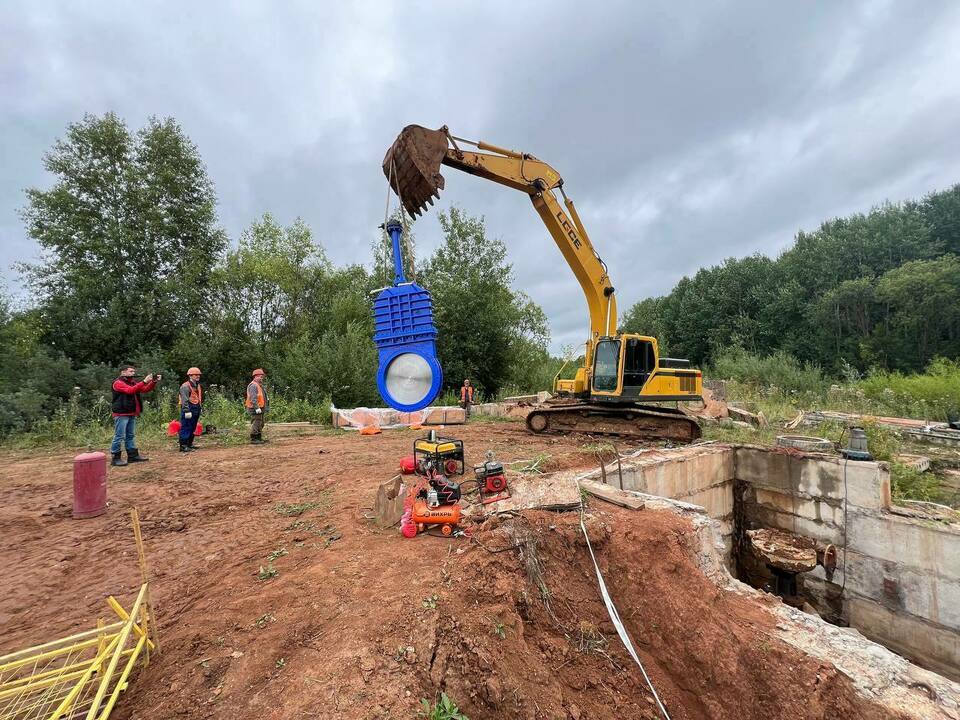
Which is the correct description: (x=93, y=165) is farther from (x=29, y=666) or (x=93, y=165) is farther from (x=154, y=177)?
(x=29, y=666)

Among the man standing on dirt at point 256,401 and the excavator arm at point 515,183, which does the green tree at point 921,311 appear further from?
the man standing on dirt at point 256,401

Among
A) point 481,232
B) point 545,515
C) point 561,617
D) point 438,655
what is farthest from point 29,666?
point 481,232

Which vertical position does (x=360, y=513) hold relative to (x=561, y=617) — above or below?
above

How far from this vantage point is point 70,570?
12.2ft

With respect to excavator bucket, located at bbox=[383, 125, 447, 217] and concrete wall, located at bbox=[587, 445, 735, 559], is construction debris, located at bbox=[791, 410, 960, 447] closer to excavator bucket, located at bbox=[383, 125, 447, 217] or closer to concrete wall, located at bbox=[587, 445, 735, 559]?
concrete wall, located at bbox=[587, 445, 735, 559]

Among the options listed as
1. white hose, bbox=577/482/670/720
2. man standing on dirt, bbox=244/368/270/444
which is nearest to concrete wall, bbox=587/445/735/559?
white hose, bbox=577/482/670/720

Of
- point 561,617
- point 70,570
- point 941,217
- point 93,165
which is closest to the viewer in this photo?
point 561,617

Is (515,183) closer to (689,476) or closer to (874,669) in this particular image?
(689,476)

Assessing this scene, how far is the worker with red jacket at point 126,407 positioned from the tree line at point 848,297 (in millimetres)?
30665

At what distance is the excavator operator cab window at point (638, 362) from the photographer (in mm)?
9078

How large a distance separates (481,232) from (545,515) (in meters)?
19.9

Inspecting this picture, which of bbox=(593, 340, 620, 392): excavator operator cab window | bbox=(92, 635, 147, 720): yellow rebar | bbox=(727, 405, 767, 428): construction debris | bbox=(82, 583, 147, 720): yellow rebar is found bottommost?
bbox=(92, 635, 147, 720): yellow rebar

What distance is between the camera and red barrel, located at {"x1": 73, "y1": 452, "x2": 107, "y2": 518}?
4.97 metres

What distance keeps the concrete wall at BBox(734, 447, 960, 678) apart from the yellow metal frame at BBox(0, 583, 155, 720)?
25.7 ft
